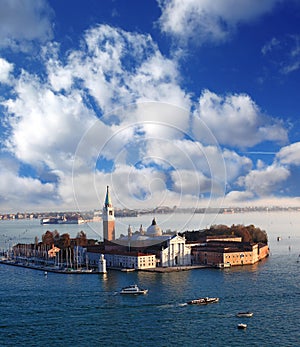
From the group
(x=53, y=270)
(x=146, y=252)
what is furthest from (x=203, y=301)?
(x=53, y=270)

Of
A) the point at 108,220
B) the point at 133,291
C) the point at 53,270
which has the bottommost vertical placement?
the point at 133,291

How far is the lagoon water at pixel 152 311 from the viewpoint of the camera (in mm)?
10305

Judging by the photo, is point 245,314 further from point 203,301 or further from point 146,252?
point 146,252

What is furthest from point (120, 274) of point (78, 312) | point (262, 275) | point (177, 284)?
point (78, 312)

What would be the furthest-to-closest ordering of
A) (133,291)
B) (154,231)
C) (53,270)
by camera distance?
(154,231), (53,270), (133,291)

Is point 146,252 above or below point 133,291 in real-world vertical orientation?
above

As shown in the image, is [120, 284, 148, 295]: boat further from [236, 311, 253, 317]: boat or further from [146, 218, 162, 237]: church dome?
[146, 218, 162, 237]: church dome

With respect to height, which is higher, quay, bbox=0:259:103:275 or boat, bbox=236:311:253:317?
quay, bbox=0:259:103:275

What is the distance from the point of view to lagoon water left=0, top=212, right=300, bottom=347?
10305mm

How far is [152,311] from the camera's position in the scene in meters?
12.5

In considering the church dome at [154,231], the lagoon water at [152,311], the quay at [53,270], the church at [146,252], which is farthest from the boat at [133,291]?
the church dome at [154,231]

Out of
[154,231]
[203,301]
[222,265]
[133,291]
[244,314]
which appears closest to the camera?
[244,314]

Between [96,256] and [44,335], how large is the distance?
13.1 meters

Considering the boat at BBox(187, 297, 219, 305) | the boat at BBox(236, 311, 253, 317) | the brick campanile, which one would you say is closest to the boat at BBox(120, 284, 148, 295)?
the boat at BBox(187, 297, 219, 305)
